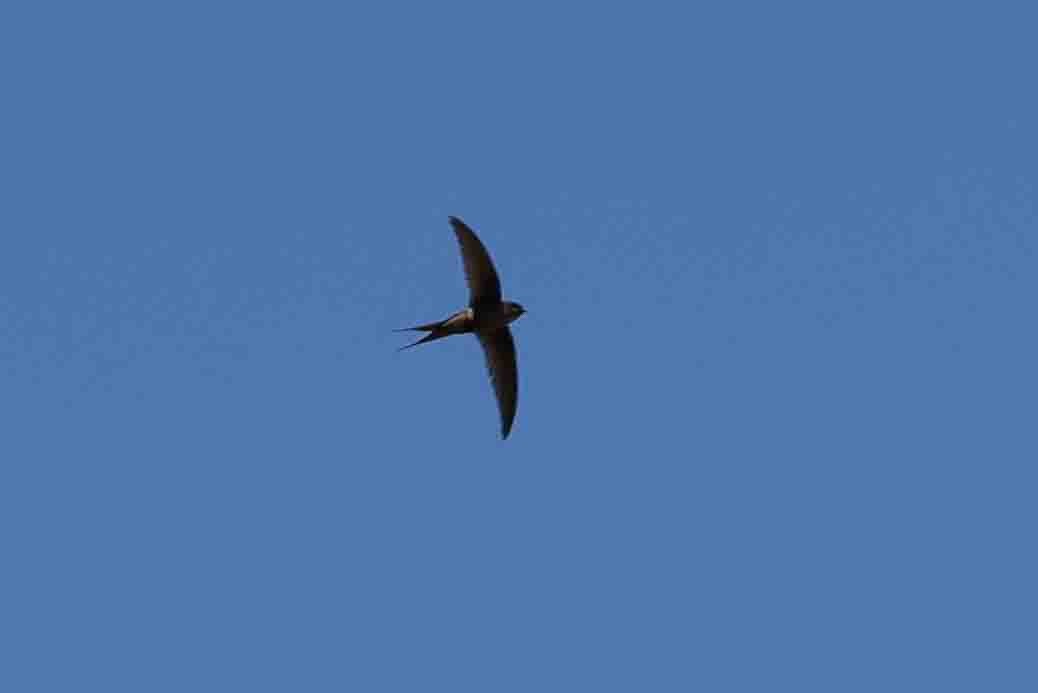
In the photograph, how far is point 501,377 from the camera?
186ft

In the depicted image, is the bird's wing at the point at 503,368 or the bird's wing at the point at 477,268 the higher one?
the bird's wing at the point at 477,268

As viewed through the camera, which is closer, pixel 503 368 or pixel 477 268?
pixel 477 268

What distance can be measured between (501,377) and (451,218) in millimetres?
4064

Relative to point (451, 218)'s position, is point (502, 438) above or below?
below

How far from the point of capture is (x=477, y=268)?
180 feet

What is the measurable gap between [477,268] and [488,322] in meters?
1.26

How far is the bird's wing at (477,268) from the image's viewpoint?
5419cm

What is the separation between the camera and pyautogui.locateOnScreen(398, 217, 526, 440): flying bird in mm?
54688

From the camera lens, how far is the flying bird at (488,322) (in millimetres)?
54688

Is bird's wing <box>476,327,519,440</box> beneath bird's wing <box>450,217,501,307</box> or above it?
beneath

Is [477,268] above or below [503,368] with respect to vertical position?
above

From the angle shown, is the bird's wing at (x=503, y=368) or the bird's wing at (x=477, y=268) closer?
the bird's wing at (x=477, y=268)

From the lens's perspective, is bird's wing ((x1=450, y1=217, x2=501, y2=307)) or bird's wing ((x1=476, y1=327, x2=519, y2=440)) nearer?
bird's wing ((x1=450, y1=217, x2=501, y2=307))

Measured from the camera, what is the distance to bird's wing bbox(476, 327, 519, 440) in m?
56.4
